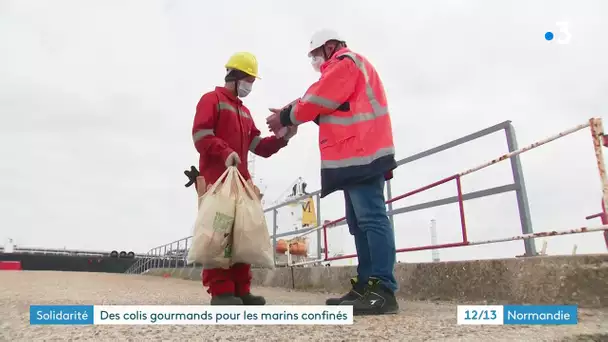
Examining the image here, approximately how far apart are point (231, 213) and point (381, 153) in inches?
33.8

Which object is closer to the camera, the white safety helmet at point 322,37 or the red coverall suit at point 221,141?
the red coverall suit at point 221,141

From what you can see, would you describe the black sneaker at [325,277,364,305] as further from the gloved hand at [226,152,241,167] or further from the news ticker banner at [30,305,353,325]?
the gloved hand at [226,152,241,167]

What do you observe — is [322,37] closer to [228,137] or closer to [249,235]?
[228,137]

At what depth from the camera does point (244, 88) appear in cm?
276

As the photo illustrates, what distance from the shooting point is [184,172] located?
265 centimetres

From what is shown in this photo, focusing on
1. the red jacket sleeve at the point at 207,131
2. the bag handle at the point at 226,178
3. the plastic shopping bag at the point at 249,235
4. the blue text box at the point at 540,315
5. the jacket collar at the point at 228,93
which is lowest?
the blue text box at the point at 540,315

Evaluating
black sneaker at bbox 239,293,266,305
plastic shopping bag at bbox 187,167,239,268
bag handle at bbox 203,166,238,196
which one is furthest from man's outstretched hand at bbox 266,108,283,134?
black sneaker at bbox 239,293,266,305

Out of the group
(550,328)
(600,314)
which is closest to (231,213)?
(550,328)

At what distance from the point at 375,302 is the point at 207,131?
1.34 meters

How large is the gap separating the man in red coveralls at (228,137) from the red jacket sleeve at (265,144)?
8cm

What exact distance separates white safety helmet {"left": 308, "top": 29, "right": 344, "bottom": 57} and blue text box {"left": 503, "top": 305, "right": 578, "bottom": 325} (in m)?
1.75

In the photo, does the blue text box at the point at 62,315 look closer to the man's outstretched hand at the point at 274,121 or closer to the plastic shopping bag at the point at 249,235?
the plastic shopping bag at the point at 249,235

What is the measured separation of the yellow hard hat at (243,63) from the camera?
105 inches

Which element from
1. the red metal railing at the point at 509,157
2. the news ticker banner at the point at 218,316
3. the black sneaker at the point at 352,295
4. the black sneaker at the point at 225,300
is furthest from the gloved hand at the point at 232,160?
the red metal railing at the point at 509,157
